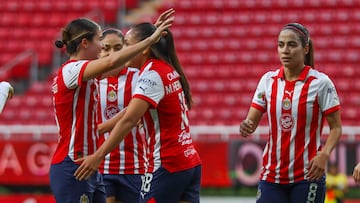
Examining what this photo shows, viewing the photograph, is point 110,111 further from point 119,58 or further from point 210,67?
point 210,67

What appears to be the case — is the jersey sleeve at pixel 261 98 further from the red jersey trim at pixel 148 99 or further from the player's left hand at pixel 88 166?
the player's left hand at pixel 88 166

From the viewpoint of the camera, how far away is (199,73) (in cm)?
1800

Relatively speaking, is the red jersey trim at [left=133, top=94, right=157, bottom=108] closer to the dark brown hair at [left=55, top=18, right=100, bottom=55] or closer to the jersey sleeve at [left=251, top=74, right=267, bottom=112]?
the dark brown hair at [left=55, top=18, right=100, bottom=55]

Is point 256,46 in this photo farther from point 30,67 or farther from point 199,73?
point 30,67

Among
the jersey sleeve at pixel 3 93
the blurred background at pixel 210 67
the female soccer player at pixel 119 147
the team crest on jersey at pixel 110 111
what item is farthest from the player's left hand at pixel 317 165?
the blurred background at pixel 210 67

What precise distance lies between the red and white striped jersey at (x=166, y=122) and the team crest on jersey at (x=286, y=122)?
2.45 ft

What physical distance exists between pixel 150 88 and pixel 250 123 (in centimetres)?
99

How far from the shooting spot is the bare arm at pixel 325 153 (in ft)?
21.7

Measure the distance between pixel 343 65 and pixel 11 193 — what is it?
7204 mm

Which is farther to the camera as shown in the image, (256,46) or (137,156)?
(256,46)

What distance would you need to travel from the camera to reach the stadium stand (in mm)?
17109

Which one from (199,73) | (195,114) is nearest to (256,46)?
(199,73)

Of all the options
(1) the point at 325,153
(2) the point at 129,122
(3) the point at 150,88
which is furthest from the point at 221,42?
(2) the point at 129,122

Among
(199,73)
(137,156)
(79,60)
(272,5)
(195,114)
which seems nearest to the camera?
(79,60)
